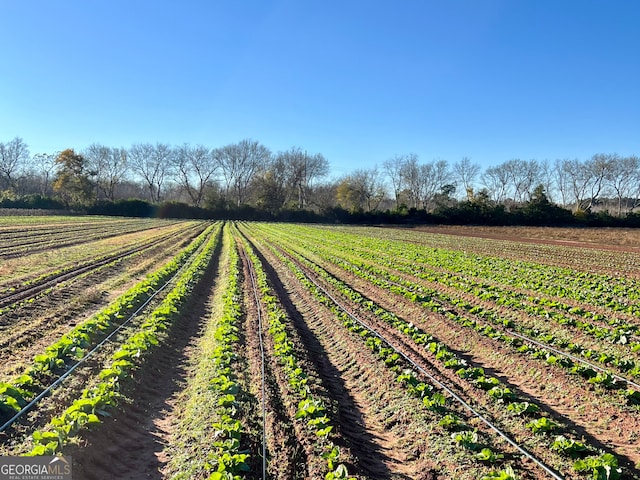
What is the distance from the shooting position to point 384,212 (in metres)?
80.9

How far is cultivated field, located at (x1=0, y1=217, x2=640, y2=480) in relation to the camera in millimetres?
5324

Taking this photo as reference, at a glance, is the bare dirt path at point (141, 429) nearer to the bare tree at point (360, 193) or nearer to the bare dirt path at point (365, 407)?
the bare dirt path at point (365, 407)

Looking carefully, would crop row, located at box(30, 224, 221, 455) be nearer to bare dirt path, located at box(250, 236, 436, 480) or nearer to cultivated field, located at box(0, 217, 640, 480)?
cultivated field, located at box(0, 217, 640, 480)

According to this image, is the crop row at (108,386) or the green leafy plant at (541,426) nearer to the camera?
the crop row at (108,386)

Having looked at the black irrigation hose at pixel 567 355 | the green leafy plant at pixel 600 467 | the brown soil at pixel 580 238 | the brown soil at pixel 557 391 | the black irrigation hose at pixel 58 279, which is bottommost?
the brown soil at pixel 557 391

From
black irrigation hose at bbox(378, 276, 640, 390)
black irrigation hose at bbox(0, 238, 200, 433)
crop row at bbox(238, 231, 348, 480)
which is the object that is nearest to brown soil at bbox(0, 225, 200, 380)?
black irrigation hose at bbox(0, 238, 200, 433)

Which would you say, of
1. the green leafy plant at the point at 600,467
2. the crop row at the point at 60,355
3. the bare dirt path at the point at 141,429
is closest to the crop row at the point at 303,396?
the bare dirt path at the point at 141,429

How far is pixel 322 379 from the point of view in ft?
26.9

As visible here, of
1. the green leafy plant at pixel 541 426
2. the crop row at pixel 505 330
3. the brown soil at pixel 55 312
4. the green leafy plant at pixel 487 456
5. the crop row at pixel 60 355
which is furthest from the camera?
the brown soil at pixel 55 312

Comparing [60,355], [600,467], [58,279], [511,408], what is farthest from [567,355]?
[58,279]

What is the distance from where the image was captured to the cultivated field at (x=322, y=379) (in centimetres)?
532

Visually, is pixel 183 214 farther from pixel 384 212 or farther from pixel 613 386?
pixel 613 386

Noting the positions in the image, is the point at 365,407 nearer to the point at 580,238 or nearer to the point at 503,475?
the point at 503,475

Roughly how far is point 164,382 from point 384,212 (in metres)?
75.2
